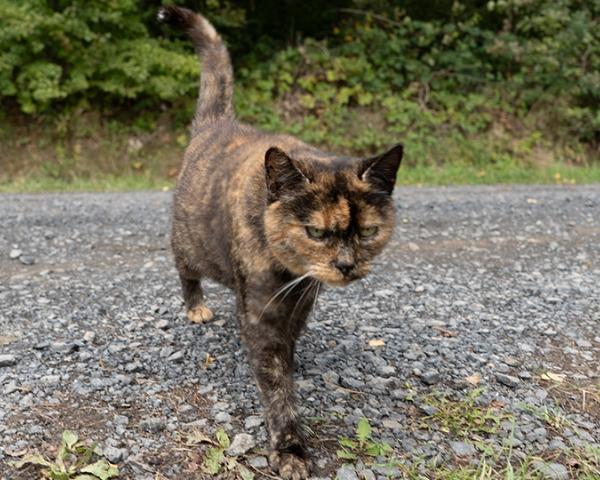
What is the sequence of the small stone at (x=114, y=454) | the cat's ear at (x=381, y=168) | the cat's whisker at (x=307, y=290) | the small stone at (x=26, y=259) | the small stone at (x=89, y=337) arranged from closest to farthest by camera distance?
the small stone at (x=114, y=454)
the cat's ear at (x=381, y=168)
the cat's whisker at (x=307, y=290)
the small stone at (x=89, y=337)
the small stone at (x=26, y=259)

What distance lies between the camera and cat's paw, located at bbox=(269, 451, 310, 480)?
9.36 feet

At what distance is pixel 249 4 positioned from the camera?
40.7ft

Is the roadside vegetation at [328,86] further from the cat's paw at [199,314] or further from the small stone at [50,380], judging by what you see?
the small stone at [50,380]

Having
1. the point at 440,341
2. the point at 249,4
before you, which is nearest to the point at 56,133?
the point at 249,4

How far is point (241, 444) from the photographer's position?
9.85 feet

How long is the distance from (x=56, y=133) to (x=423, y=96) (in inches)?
279

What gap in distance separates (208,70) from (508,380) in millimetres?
3073

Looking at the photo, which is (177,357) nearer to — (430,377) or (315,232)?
(315,232)

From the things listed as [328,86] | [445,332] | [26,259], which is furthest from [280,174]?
[328,86]

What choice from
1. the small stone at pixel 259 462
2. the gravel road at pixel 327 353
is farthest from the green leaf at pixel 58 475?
the small stone at pixel 259 462

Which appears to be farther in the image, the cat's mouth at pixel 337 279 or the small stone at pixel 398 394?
the small stone at pixel 398 394

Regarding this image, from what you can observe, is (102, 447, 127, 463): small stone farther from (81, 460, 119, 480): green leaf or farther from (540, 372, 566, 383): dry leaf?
(540, 372, 566, 383): dry leaf

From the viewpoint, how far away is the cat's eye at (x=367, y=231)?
304 cm

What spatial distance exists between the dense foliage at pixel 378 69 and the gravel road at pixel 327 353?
17.0 ft
